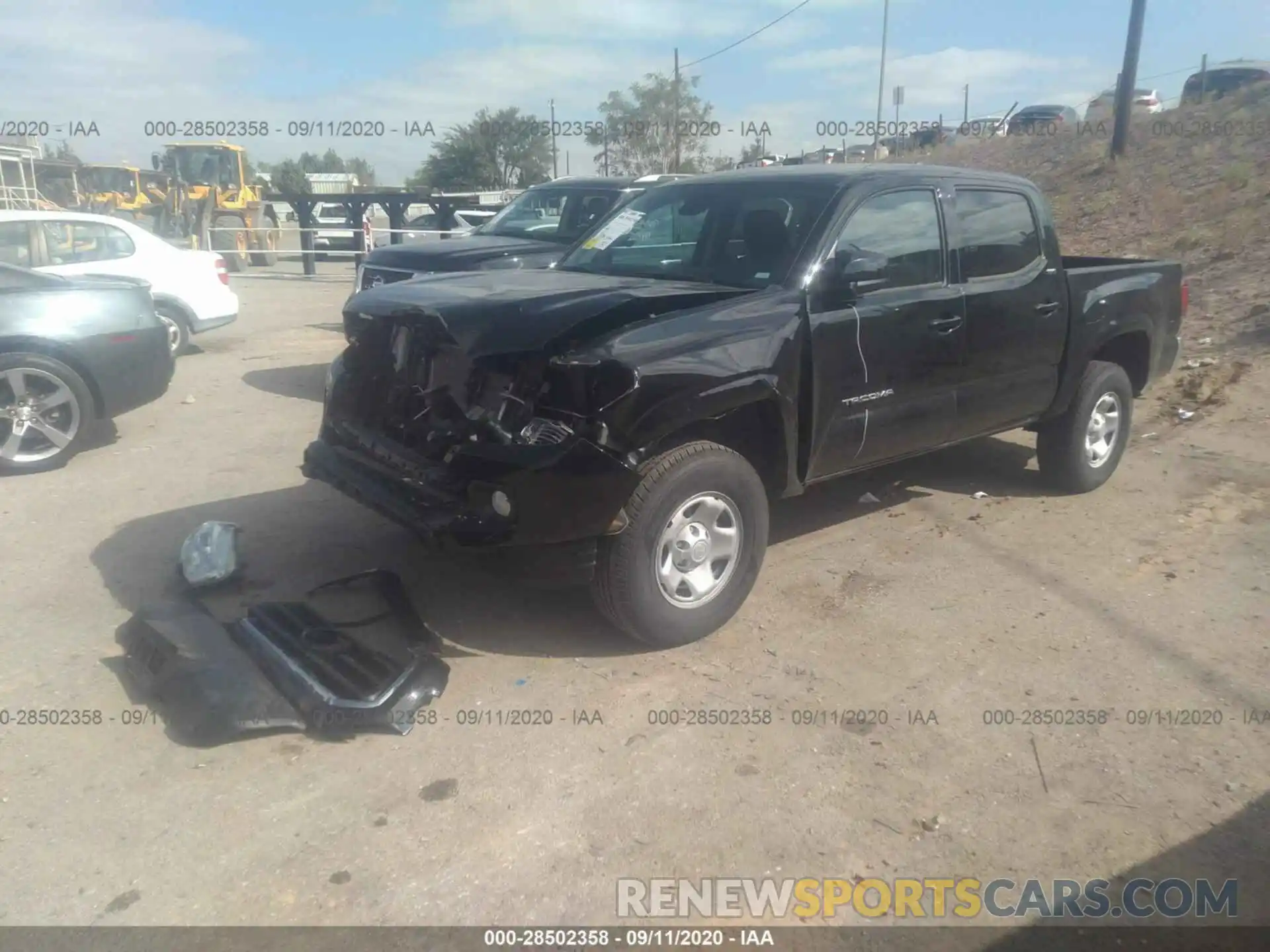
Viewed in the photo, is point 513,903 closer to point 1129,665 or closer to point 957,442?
point 1129,665

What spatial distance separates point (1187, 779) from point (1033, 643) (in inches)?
39.8

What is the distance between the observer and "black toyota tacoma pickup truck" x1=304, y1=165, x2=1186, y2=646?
3.83m

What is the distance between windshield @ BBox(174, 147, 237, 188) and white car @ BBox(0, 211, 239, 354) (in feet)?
56.8

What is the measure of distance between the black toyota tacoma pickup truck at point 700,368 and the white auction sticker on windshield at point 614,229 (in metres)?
0.01

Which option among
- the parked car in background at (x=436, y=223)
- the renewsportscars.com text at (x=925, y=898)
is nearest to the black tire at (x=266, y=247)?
the parked car in background at (x=436, y=223)

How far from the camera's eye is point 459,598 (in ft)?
15.5

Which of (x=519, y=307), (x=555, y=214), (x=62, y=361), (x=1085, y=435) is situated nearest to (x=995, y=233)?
(x=1085, y=435)

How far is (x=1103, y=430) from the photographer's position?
6.36m

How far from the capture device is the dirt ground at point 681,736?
9.72 ft

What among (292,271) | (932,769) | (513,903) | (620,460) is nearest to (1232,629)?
(932,769)

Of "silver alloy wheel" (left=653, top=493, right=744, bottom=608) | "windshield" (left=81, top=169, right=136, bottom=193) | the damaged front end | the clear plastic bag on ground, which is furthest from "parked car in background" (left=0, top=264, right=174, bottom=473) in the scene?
"windshield" (left=81, top=169, right=136, bottom=193)

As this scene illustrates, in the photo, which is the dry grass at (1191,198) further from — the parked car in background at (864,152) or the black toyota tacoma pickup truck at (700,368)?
the parked car in background at (864,152)

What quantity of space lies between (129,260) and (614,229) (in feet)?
21.2

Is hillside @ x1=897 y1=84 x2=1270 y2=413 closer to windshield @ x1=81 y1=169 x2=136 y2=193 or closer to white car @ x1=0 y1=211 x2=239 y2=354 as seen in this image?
white car @ x1=0 y1=211 x2=239 y2=354
